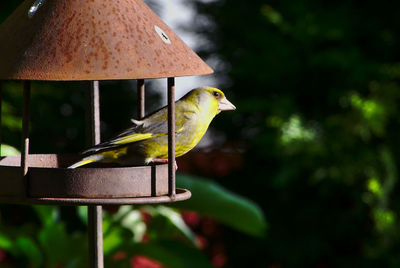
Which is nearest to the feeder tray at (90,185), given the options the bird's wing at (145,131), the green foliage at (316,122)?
the bird's wing at (145,131)

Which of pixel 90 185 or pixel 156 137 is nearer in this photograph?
pixel 90 185

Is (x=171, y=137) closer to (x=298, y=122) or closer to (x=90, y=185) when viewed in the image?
(x=90, y=185)

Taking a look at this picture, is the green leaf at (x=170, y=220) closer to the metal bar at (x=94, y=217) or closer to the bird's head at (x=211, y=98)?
the metal bar at (x=94, y=217)

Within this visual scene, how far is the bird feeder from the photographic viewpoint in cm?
248

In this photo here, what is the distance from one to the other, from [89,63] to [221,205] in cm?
224

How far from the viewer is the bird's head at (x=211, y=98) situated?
2.97m

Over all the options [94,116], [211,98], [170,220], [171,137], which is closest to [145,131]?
[171,137]

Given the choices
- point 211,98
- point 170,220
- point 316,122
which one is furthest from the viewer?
point 316,122

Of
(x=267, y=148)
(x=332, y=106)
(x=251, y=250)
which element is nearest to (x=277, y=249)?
(x=251, y=250)

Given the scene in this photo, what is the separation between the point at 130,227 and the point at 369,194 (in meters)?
1.74

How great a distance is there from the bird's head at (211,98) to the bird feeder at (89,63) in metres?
0.26

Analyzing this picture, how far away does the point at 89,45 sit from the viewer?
253 cm

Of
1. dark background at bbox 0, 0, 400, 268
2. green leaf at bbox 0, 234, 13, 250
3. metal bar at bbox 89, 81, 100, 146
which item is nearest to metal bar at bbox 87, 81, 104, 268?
metal bar at bbox 89, 81, 100, 146

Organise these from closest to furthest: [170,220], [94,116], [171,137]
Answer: [171,137] < [94,116] < [170,220]
